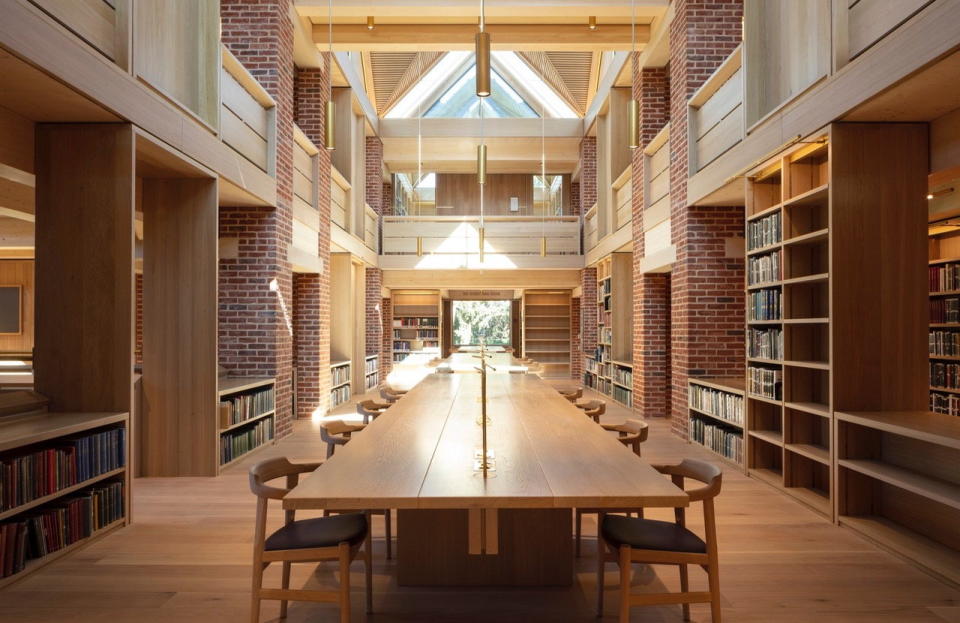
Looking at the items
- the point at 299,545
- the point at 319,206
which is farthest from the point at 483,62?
the point at 319,206

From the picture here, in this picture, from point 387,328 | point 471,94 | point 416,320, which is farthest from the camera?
point 416,320

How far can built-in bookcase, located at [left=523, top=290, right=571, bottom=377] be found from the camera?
607 inches

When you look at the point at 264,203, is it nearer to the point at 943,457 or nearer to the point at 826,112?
the point at 826,112

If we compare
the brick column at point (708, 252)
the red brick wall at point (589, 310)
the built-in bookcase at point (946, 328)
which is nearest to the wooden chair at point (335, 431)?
the brick column at point (708, 252)

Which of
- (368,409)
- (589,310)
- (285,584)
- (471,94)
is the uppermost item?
(471,94)

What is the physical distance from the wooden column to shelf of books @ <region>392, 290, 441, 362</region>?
1007 cm

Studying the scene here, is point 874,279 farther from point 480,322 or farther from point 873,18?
point 480,322

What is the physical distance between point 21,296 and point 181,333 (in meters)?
7.53

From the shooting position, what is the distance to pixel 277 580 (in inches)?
126

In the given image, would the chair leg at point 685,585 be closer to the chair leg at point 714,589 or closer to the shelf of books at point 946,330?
the chair leg at point 714,589

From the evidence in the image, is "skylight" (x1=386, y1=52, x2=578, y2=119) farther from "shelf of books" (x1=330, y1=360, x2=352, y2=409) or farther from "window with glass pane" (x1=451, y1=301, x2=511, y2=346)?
"shelf of books" (x1=330, y1=360, x2=352, y2=409)

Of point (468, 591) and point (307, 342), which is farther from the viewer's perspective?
point (307, 342)

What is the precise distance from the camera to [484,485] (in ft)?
7.26

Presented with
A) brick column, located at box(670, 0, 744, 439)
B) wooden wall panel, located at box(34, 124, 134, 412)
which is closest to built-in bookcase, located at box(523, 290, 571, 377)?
brick column, located at box(670, 0, 744, 439)
